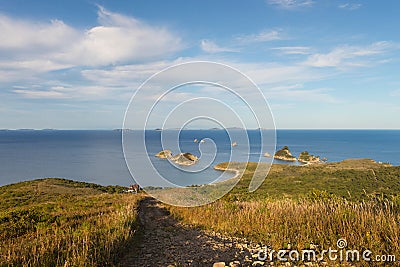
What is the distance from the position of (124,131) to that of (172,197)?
229 inches

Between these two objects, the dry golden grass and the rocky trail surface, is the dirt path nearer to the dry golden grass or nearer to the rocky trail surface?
the rocky trail surface

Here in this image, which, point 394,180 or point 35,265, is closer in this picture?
point 35,265

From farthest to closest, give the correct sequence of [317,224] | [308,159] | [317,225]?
[308,159], [317,224], [317,225]

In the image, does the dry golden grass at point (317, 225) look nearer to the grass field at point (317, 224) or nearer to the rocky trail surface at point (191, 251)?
the grass field at point (317, 224)

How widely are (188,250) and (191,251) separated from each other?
0.42ft

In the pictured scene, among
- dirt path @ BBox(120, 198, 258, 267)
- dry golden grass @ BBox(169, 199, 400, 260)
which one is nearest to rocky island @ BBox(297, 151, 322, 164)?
dry golden grass @ BBox(169, 199, 400, 260)

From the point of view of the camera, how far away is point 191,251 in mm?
6094

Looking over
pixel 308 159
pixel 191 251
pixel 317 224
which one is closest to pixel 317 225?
Answer: pixel 317 224

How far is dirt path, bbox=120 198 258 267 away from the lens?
5.38 m

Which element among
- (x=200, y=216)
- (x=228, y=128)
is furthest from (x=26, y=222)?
(x=228, y=128)

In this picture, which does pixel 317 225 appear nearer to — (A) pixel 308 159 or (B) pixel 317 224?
(B) pixel 317 224

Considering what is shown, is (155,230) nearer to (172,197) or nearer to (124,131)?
(124,131)

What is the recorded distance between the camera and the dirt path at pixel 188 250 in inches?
212

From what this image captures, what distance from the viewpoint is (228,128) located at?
9.16m
